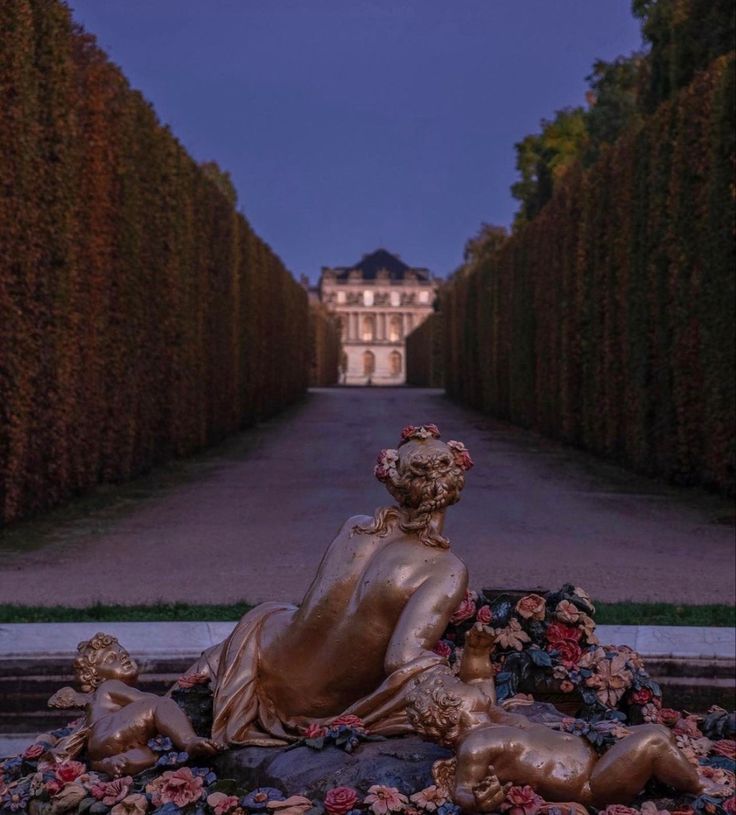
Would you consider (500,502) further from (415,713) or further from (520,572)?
(415,713)

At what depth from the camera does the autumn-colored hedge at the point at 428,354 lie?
4875cm

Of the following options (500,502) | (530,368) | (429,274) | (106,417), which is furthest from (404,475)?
(429,274)

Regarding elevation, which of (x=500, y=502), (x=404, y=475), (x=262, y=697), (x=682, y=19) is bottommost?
(x=500, y=502)

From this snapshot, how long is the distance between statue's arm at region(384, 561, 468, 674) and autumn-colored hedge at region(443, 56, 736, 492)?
9.16 metres

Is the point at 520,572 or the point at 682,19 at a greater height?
the point at 682,19

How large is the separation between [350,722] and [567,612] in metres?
0.92

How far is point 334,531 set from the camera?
8.63 m

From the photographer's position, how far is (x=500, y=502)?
Answer: 10828 mm

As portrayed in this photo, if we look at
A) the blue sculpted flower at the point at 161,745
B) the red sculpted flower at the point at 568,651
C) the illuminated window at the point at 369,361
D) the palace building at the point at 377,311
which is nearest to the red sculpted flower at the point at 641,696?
the red sculpted flower at the point at 568,651

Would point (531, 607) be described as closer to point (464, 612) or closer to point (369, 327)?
point (464, 612)

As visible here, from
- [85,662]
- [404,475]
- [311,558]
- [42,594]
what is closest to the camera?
[404,475]

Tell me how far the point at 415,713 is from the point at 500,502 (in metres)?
8.68

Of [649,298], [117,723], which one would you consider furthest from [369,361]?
[117,723]

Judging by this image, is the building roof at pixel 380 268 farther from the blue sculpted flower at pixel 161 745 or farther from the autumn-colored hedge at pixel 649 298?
the blue sculpted flower at pixel 161 745
